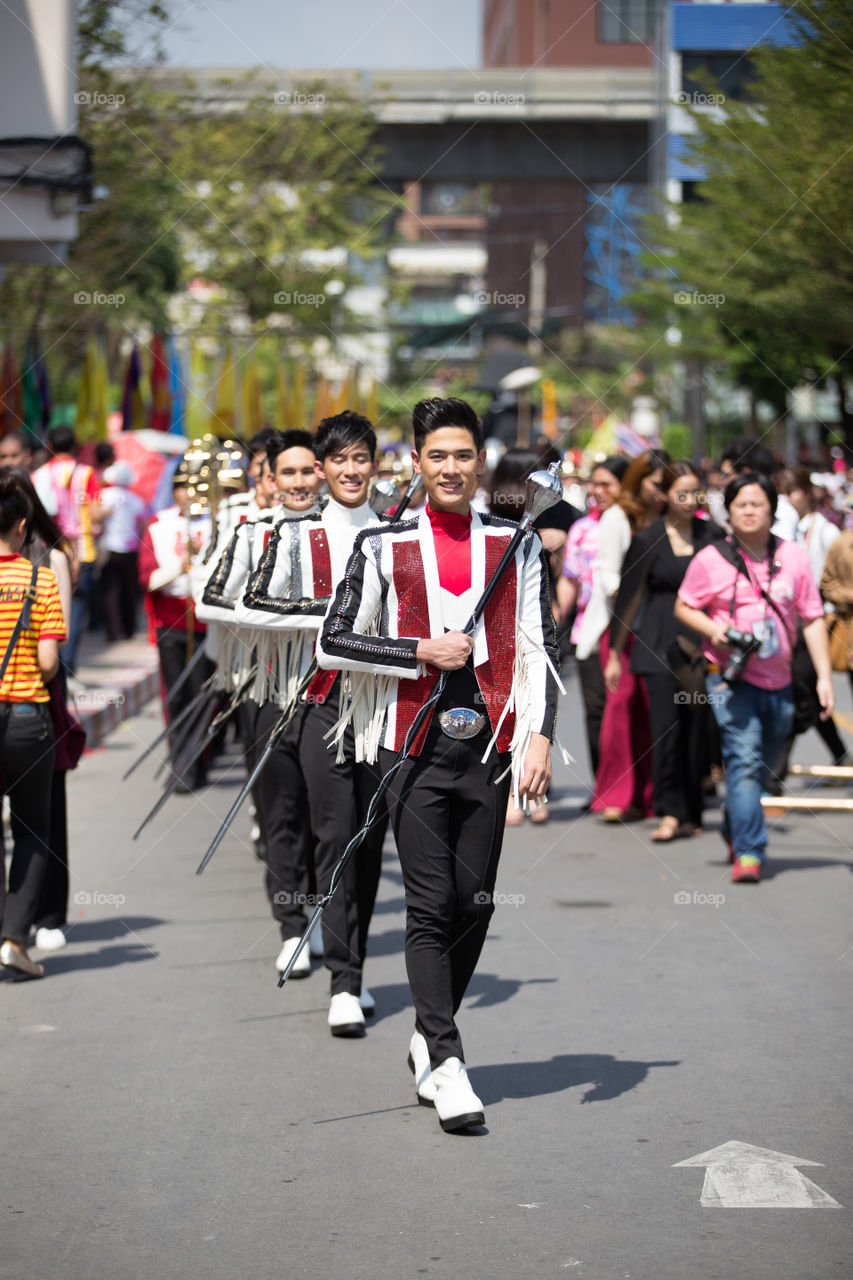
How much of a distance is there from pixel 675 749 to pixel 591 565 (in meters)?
1.33

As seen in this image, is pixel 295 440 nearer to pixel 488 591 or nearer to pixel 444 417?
pixel 444 417

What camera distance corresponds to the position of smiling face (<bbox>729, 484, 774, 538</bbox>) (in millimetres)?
8484

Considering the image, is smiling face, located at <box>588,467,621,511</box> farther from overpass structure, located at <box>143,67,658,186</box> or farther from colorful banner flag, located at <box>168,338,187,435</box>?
overpass structure, located at <box>143,67,658,186</box>

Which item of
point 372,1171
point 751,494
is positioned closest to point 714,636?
point 751,494

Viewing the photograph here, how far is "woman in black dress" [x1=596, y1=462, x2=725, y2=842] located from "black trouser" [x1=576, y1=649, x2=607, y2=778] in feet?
1.43

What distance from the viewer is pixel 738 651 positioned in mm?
8617

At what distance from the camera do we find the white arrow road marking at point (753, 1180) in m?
4.46

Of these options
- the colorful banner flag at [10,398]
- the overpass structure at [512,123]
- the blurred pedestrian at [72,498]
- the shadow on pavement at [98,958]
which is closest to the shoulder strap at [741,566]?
the shadow on pavement at [98,958]

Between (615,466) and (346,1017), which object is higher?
(615,466)

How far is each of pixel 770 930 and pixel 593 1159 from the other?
9.72ft

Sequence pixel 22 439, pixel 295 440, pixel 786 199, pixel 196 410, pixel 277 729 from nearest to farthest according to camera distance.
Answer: pixel 277 729, pixel 295 440, pixel 786 199, pixel 22 439, pixel 196 410

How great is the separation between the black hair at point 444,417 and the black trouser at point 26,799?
2.35 meters

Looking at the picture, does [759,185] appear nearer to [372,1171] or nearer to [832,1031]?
[832,1031]

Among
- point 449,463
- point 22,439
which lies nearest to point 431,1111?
point 449,463
